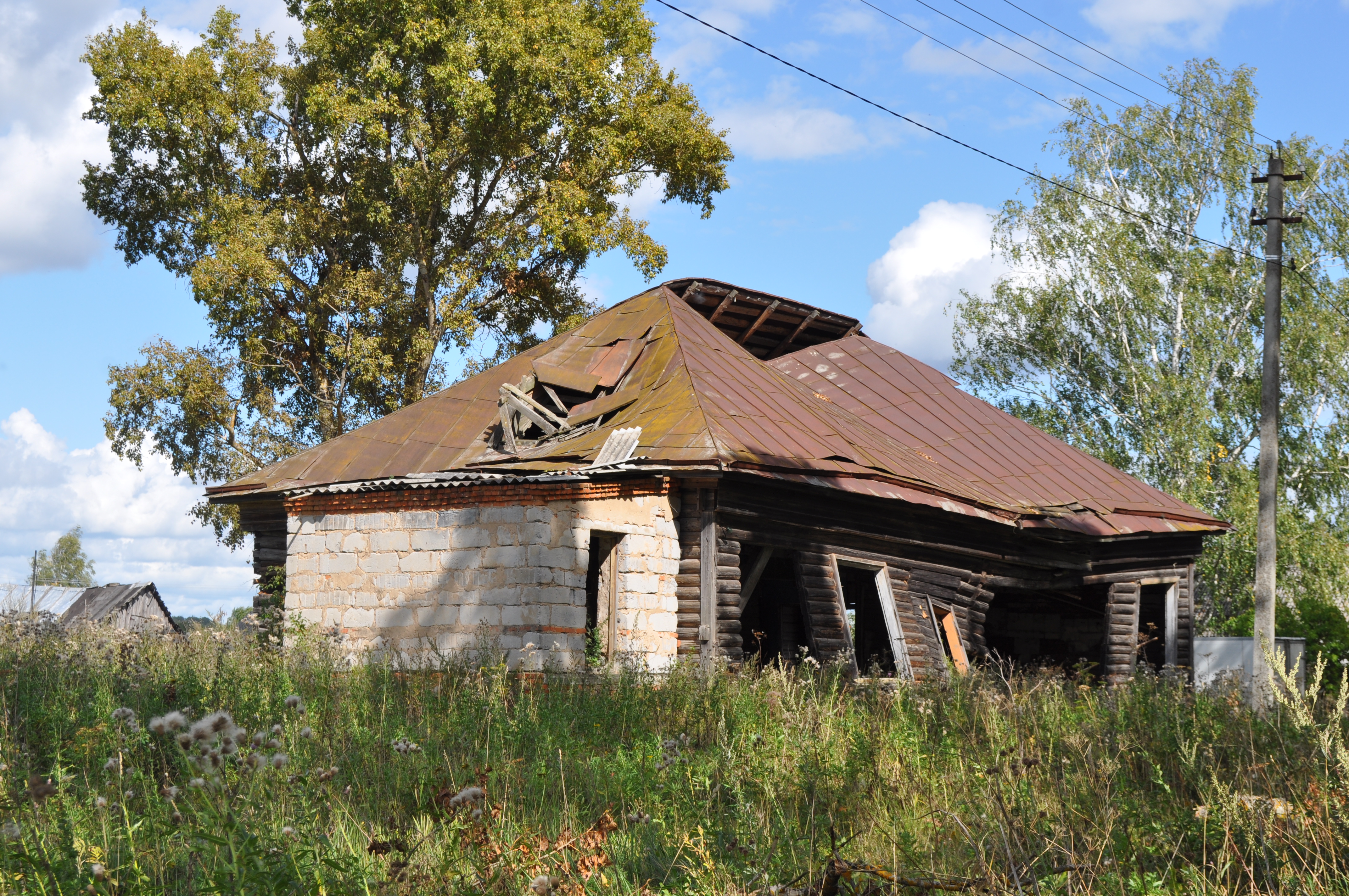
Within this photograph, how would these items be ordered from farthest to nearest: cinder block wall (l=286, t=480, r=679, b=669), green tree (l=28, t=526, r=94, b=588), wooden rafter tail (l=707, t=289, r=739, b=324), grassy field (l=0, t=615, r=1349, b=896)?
green tree (l=28, t=526, r=94, b=588)
wooden rafter tail (l=707, t=289, r=739, b=324)
cinder block wall (l=286, t=480, r=679, b=669)
grassy field (l=0, t=615, r=1349, b=896)

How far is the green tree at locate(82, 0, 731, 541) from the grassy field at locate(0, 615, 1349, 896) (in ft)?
46.2

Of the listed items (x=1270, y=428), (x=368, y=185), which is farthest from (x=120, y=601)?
(x=1270, y=428)

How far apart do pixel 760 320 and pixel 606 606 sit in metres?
7.52

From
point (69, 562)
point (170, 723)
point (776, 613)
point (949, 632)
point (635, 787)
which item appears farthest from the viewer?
point (69, 562)

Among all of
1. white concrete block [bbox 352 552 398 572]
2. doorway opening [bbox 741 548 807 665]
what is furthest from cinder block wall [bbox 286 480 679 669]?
doorway opening [bbox 741 548 807 665]

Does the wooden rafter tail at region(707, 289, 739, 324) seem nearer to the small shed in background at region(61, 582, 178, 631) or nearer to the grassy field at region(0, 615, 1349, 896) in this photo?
the grassy field at region(0, 615, 1349, 896)

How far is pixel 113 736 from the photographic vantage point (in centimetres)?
566

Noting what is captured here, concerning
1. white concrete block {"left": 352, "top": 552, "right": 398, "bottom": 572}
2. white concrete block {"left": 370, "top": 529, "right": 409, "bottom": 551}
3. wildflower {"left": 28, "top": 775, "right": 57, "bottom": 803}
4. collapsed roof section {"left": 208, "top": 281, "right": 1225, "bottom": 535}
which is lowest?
wildflower {"left": 28, "top": 775, "right": 57, "bottom": 803}

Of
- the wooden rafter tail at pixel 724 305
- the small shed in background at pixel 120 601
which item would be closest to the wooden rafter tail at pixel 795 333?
the wooden rafter tail at pixel 724 305

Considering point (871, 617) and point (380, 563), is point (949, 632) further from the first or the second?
point (380, 563)

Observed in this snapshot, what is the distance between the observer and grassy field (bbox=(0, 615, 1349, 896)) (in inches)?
139

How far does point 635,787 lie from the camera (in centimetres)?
542

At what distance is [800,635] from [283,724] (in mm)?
11255

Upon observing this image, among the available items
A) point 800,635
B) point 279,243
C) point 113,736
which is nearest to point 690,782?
point 113,736
